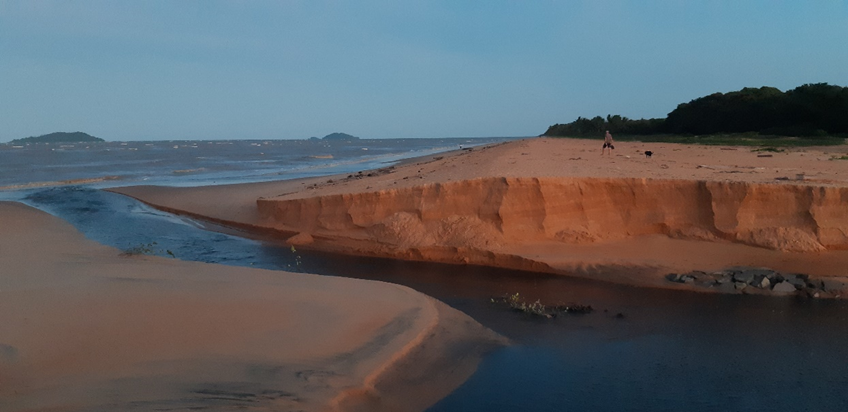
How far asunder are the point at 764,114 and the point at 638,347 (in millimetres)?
32065

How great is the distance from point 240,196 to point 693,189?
14.2 metres

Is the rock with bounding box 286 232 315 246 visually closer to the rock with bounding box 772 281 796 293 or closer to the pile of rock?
the pile of rock

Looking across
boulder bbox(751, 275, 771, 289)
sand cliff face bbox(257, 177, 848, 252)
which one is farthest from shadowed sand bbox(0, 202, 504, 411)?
boulder bbox(751, 275, 771, 289)

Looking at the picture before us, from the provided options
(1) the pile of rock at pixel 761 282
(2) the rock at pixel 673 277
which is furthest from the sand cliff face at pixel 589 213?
(2) the rock at pixel 673 277

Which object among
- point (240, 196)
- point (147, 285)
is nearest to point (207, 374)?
point (147, 285)

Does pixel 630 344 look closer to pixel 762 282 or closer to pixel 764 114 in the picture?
pixel 762 282

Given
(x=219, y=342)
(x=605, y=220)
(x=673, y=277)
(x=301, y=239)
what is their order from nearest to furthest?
1. (x=219, y=342)
2. (x=673, y=277)
3. (x=605, y=220)
4. (x=301, y=239)

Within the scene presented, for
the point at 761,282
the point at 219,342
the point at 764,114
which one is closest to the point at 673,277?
the point at 761,282

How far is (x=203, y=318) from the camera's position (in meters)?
6.22

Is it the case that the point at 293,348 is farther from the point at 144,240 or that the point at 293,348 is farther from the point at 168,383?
the point at 144,240

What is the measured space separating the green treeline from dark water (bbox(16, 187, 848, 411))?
23.2m

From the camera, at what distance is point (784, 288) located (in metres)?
8.69

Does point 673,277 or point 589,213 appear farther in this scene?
point 589,213

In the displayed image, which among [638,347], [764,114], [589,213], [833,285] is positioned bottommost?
[638,347]
